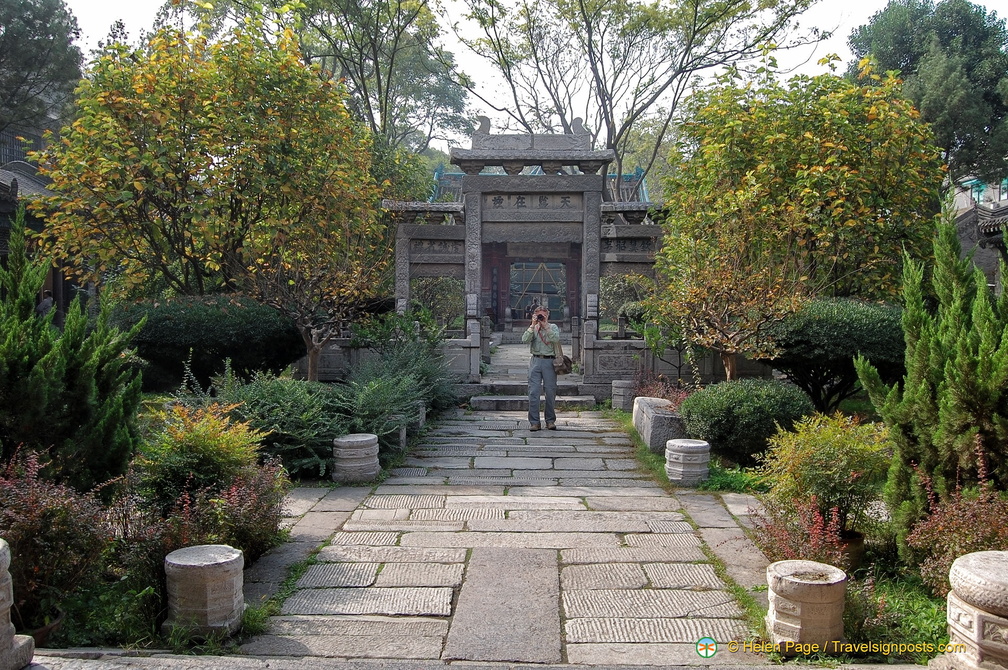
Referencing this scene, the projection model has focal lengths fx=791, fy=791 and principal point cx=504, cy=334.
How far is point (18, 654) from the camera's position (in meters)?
3.29

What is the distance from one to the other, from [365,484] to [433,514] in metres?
1.22

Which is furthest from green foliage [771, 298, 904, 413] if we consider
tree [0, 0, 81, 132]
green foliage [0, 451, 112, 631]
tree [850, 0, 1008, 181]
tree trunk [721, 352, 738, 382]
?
tree [0, 0, 81, 132]

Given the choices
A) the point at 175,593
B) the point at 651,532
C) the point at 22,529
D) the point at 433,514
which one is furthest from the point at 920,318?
the point at 22,529

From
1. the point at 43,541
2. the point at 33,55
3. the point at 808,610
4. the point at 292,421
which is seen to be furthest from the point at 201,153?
the point at 33,55

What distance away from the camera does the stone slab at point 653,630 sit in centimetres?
391

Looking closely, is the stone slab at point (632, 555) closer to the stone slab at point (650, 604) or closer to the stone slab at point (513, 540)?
the stone slab at point (513, 540)

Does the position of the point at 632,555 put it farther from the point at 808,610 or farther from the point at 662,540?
the point at 808,610

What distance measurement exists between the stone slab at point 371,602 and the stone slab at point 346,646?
30cm

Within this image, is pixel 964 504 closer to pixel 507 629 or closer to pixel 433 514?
pixel 507 629

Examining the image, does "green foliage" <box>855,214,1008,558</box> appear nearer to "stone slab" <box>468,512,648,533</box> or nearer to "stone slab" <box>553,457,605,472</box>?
"stone slab" <box>468,512,648,533</box>

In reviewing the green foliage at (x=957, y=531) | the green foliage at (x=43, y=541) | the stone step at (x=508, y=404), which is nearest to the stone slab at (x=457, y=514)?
the green foliage at (x=43, y=541)

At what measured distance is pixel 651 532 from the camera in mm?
5672

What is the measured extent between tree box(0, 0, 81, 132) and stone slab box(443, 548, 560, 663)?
53.8 feet

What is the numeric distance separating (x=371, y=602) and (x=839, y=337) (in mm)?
6130
